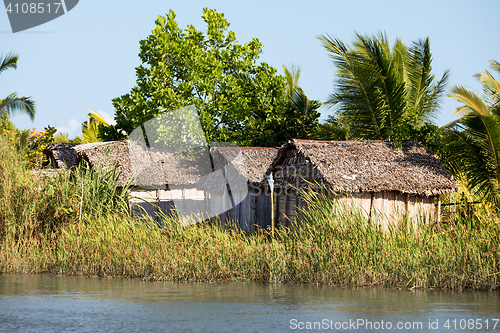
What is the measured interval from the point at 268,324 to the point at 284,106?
52.1 ft

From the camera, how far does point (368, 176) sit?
1278cm

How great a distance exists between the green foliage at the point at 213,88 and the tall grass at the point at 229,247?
7808mm

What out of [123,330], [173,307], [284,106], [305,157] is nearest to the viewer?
[123,330]

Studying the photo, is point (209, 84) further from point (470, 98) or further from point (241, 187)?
point (470, 98)

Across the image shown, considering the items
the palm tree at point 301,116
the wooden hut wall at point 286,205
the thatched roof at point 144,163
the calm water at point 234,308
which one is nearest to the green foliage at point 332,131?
the palm tree at point 301,116

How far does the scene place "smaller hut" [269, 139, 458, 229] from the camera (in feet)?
41.1

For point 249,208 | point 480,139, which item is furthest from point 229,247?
point 480,139

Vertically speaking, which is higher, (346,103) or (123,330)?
(346,103)

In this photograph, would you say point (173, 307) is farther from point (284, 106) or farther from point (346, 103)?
point (284, 106)

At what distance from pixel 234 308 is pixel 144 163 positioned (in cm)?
1144

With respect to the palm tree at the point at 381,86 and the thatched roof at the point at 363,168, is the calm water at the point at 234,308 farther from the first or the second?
the palm tree at the point at 381,86

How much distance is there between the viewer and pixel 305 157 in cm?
1314

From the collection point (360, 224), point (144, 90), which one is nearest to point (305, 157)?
point (360, 224)

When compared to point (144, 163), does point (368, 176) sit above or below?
below
